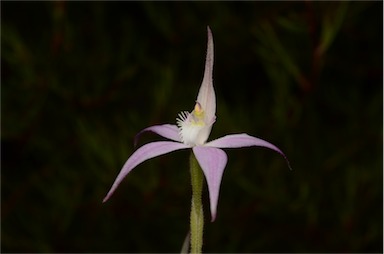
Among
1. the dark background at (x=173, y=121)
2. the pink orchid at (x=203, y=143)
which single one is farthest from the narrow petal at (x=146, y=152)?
the dark background at (x=173, y=121)

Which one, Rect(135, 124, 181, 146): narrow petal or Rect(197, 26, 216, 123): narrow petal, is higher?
Rect(197, 26, 216, 123): narrow petal

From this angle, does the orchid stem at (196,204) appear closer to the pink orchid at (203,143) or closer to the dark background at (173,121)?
the pink orchid at (203,143)

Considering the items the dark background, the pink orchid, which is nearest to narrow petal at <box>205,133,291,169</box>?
the pink orchid

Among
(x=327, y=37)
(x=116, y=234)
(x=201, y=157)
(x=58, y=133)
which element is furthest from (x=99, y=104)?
(x=201, y=157)

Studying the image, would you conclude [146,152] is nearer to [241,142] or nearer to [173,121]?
[241,142]

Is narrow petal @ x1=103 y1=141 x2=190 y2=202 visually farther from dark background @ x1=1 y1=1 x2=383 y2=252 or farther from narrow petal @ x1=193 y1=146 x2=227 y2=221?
dark background @ x1=1 y1=1 x2=383 y2=252

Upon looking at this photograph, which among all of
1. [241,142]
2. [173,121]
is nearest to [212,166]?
[241,142]
